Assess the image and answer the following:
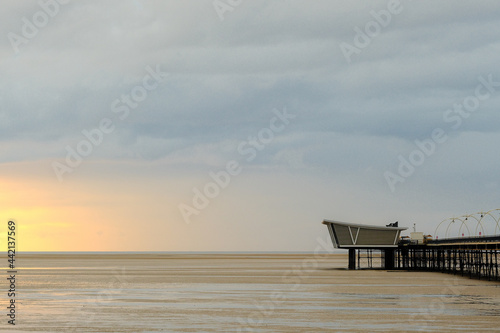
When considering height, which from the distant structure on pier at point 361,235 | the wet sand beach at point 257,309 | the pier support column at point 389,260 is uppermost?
the distant structure on pier at point 361,235

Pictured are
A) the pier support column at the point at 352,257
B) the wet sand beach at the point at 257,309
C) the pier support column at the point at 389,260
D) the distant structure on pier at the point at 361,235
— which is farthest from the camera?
the pier support column at the point at 389,260

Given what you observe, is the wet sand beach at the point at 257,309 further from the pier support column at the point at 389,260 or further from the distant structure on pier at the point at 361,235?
the pier support column at the point at 389,260

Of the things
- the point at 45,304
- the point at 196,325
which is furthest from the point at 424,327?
the point at 45,304

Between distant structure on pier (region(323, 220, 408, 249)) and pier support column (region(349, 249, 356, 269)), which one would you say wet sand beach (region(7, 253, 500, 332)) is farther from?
pier support column (region(349, 249, 356, 269))

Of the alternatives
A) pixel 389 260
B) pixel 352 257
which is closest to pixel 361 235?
pixel 352 257

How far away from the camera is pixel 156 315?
41406 mm

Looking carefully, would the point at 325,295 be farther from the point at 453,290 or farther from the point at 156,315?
the point at 156,315

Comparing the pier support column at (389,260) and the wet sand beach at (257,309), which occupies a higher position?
the pier support column at (389,260)

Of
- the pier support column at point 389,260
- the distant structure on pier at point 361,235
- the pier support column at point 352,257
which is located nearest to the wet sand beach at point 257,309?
the distant structure on pier at point 361,235

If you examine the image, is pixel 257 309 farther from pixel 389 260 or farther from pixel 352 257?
pixel 389 260

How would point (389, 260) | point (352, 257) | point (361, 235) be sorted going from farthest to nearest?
point (389, 260), point (352, 257), point (361, 235)

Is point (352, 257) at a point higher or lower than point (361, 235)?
lower

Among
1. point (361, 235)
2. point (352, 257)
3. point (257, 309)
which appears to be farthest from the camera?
point (352, 257)

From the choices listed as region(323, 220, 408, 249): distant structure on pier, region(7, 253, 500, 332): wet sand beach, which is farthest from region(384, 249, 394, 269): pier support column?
region(7, 253, 500, 332): wet sand beach
